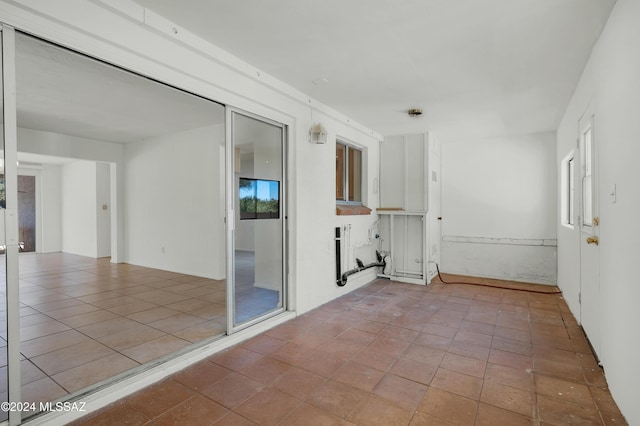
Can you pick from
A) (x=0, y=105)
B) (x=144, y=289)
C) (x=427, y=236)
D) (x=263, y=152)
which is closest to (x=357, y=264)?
(x=427, y=236)

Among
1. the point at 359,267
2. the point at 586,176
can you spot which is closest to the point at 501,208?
the point at 586,176

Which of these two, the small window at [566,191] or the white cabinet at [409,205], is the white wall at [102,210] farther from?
the small window at [566,191]

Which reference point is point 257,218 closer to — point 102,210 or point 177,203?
point 177,203

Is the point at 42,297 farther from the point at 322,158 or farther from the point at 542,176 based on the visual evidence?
the point at 542,176

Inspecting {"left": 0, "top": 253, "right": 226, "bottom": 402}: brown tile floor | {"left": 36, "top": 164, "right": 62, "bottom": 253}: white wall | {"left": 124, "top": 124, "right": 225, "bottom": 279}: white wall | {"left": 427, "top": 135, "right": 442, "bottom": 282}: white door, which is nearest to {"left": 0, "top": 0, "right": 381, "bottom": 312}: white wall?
{"left": 427, "top": 135, "right": 442, "bottom": 282}: white door

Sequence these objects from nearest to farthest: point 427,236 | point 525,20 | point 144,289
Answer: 1. point 525,20
2. point 144,289
3. point 427,236

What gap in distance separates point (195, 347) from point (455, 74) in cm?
359

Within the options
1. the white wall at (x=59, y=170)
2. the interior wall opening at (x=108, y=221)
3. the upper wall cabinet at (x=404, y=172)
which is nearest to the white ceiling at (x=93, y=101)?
the interior wall opening at (x=108, y=221)

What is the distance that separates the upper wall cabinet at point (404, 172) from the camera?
18.8 feet

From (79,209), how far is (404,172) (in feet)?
27.5

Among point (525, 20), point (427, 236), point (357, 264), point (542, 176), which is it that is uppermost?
point (525, 20)

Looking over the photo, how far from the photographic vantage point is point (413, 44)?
2732mm

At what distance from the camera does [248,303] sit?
390 cm

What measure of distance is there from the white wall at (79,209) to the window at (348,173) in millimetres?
6638
